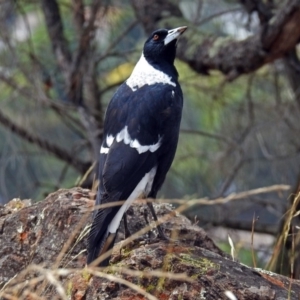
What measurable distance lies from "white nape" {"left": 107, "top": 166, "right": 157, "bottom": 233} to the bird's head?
86 cm

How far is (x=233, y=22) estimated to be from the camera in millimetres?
6828

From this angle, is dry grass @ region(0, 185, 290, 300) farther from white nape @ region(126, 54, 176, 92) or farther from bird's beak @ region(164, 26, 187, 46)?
bird's beak @ region(164, 26, 187, 46)

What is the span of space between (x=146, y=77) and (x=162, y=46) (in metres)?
0.35

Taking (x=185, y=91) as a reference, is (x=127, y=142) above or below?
above

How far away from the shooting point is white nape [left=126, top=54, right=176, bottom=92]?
4238mm

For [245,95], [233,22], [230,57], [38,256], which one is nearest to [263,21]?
[230,57]

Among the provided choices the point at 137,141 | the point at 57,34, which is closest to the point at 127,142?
the point at 137,141

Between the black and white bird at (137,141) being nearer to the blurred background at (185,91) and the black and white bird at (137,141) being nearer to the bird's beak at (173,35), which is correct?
the bird's beak at (173,35)

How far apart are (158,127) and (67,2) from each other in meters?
3.81

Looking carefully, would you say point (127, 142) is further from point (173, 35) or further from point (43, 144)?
point (43, 144)

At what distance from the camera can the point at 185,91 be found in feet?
24.6

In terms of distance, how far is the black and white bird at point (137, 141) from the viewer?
362cm

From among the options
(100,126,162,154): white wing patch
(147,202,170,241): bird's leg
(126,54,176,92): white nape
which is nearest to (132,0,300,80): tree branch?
(126,54,176,92): white nape

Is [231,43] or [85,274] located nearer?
[85,274]
